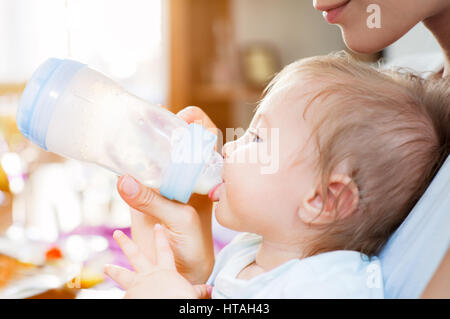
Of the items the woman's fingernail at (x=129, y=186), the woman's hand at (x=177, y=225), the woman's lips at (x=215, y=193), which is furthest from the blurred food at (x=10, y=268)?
the woman's lips at (x=215, y=193)

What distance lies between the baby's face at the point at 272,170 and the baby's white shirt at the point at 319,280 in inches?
3.4

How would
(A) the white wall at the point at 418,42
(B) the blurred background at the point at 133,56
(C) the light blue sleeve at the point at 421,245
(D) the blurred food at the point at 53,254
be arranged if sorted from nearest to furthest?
(C) the light blue sleeve at the point at 421,245
(D) the blurred food at the point at 53,254
(A) the white wall at the point at 418,42
(B) the blurred background at the point at 133,56

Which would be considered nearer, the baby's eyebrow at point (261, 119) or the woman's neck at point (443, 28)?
the baby's eyebrow at point (261, 119)

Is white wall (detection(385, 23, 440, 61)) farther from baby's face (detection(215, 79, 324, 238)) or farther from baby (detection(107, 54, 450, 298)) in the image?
baby's face (detection(215, 79, 324, 238))

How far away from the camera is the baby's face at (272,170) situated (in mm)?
811

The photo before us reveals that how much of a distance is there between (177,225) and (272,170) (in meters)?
0.23

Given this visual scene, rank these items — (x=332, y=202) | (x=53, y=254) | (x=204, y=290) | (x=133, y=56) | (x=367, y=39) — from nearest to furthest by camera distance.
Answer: (x=332, y=202) → (x=204, y=290) → (x=367, y=39) → (x=53, y=254) → (x=133, y=56)

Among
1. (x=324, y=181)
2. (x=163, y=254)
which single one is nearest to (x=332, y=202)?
Result: (x=324, y=181)

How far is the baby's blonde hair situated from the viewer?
791 millimetres

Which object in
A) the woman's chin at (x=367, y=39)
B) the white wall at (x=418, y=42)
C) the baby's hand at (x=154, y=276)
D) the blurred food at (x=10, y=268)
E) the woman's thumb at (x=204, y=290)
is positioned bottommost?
the blurred food at (x=10, y=268)

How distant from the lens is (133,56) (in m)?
3.25

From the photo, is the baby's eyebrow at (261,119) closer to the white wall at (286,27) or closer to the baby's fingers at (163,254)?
the baby's fingers at (163,254)

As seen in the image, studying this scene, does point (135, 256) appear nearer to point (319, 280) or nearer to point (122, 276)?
point (122, 276)

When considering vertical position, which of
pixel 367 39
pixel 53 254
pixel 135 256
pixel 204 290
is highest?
pixel 367 39
